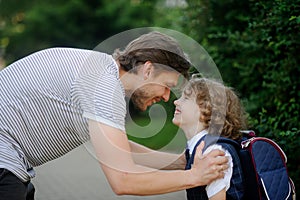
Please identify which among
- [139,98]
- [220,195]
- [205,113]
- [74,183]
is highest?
[139,98]

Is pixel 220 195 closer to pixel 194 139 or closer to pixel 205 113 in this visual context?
pixel 194 139

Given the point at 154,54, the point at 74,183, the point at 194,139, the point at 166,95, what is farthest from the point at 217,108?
the point at 74,183

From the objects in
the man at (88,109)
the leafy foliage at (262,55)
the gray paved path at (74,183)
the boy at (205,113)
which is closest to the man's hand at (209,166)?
the man at (88,109)

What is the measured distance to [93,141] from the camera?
3.25 meters

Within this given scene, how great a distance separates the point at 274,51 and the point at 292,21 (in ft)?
2.00

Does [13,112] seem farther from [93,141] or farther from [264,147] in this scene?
[264,147]

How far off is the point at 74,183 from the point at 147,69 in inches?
198

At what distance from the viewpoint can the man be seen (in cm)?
324

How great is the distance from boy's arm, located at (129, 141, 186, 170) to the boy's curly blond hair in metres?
Result: 0.36

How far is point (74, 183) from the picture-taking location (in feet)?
27.3

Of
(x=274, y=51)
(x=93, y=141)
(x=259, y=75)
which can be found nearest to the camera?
(x=93, y=141)

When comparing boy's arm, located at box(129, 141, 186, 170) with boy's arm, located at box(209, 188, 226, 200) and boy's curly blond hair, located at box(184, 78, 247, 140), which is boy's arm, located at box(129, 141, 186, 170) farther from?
boy's arm, located at box(209, 188, 226, 200)

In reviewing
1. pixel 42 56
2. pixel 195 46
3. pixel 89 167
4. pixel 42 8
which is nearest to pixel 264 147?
pixel 42 56

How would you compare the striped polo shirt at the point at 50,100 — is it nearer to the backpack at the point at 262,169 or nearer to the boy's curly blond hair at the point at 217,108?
the boy's curly blond hair at the point at 217,108
